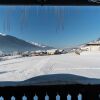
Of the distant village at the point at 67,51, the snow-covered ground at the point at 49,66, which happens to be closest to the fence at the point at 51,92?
the snow-covered ground at the point at 49,66

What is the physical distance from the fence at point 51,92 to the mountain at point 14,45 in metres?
0.44

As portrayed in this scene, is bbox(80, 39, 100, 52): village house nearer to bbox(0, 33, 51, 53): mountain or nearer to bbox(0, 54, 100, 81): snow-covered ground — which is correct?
bbox(0, 54, 100, 81): snow-covered ground

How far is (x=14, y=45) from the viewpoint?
7.84 ft

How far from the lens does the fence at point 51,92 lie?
7.06ft

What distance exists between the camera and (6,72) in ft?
7.32

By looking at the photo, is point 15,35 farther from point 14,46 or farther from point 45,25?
point 45,25

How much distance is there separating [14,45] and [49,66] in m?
0.43

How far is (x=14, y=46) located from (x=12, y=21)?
0.27 m

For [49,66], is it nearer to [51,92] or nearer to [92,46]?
[51,92]

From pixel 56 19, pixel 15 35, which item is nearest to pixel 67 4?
pixel 56 19

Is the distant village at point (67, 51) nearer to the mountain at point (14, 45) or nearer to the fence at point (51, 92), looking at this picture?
the mountain at point (14, 45)

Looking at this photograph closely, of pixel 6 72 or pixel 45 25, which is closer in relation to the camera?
pixel 6 72

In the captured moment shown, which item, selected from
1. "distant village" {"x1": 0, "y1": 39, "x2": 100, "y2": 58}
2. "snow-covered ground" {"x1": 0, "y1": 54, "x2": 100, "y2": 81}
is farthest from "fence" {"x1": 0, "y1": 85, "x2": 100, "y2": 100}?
"distant village" {"x1": 0, "y1": 39, "x2": 100, "y2": 58}

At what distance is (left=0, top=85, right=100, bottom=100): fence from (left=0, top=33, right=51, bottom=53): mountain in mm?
443
